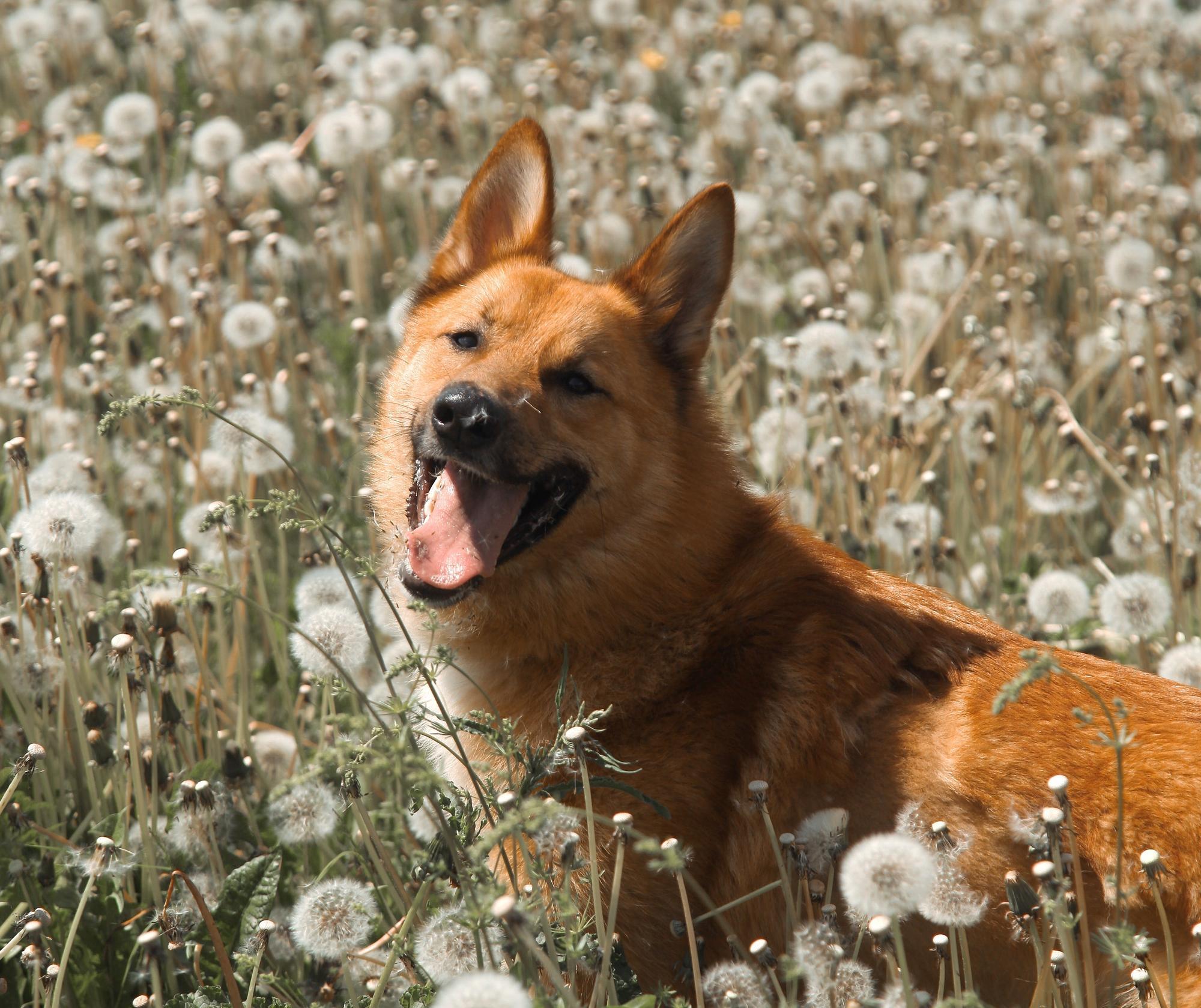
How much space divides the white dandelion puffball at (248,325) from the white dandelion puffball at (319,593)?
1701mm

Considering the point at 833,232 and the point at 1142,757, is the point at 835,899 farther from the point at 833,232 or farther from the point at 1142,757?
the point at 833,232

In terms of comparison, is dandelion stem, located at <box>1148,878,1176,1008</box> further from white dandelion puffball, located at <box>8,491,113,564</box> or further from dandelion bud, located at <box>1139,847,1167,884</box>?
white dandelion puffball, located at <box>8,491,113,564</box>

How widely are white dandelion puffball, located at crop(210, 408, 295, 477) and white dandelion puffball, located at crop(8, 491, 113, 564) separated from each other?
62 centimetres

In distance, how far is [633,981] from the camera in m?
2.70

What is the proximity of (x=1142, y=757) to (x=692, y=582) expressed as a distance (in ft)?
3.72

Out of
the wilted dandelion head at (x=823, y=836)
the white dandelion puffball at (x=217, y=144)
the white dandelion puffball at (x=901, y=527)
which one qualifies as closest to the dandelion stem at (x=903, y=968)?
→ the wilted dandelion head at (x=823, y=836)

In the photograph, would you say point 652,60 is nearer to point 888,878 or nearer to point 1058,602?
point 1058,602

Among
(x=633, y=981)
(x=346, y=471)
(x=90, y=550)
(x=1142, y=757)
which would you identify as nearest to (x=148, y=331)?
(x=346, y=471)

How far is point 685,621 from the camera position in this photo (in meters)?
3.33

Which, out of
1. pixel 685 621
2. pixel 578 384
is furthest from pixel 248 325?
pixel 685 621

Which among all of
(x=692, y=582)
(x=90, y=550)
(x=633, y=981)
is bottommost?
(x=633, y=981)

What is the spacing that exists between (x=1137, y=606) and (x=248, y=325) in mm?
3430

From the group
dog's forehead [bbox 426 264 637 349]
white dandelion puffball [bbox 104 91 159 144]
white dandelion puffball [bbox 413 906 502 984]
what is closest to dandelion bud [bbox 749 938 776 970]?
white dandelion puffball [bbox 413 906 502 984]

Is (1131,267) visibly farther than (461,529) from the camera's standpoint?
Yes
